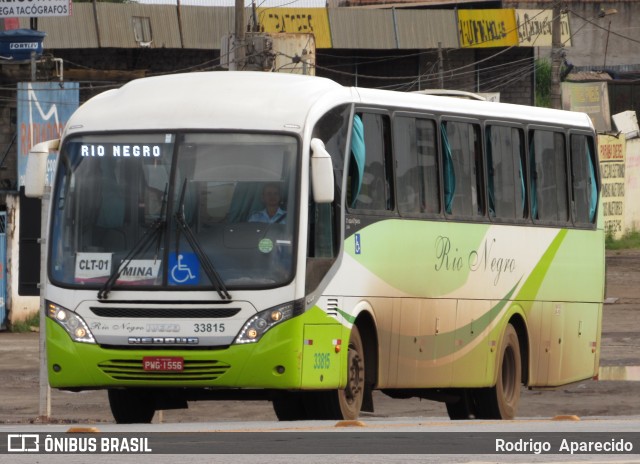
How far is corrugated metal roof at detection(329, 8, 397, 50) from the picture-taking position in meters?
53.5

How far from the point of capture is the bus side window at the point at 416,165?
1550 centimetres

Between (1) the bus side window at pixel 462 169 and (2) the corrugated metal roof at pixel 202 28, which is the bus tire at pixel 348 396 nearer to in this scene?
(1) the bus side window at pixel 462 169

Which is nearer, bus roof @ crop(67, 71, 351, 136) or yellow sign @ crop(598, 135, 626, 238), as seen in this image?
bus roof @ crop(67, 71, 351, 136)

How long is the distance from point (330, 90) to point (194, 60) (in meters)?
38.8

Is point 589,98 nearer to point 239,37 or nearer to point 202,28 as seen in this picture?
point 202,28

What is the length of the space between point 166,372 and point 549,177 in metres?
6.54

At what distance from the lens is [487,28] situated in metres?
55.3

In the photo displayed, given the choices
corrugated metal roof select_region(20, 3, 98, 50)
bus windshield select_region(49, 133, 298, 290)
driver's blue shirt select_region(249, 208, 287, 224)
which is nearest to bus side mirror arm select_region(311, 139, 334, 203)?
bus windshield select_region(49, 133, 298, 290)

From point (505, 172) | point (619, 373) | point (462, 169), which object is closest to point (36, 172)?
point (462, 169)

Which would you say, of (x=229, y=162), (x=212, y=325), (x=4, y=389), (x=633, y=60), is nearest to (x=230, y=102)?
(x=229, y=162)

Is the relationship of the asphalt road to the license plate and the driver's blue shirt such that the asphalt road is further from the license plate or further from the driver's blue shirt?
the driver's blue shirt

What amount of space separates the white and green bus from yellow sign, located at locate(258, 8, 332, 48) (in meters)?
36.6

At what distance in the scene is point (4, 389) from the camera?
71.4 ft

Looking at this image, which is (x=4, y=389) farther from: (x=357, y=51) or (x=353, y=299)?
(x=357, y=51)
